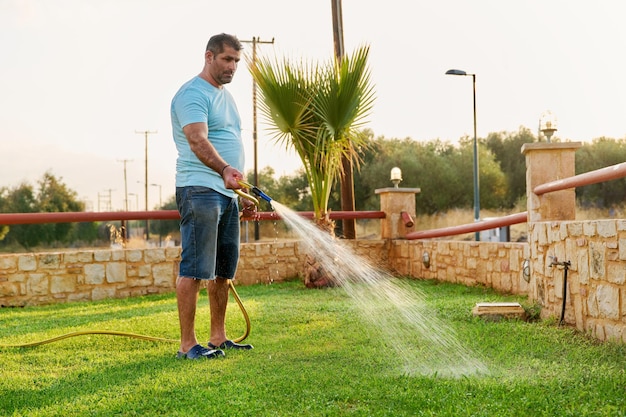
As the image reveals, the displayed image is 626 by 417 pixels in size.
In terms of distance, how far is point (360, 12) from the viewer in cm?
1251

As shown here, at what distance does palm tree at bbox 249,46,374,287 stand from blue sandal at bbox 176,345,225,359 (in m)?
4.32

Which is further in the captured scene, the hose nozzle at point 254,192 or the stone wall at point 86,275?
the stone wall at point 86,275

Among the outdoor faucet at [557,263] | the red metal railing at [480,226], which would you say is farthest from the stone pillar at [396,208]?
the outdoor faucet at [557,263]

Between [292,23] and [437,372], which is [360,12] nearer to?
[292,23]

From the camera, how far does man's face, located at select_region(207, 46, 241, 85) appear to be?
3996 millimetres

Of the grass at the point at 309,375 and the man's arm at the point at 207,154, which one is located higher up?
the man's arm at the point at 207,154

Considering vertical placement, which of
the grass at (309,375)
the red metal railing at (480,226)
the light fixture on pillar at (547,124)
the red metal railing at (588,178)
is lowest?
the grass at (309,375)

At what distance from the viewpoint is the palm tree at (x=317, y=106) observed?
798 centimetres

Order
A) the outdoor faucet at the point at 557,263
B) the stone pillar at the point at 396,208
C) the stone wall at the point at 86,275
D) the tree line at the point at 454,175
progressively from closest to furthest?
the outdoor faucet at the point at 557,263
the stone wall at the point at 86,275
the stone pillar at the point at 396,208
the tree line at the point at 454,175

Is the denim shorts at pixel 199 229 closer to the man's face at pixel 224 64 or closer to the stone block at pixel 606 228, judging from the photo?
the man's face at pixel 224 64

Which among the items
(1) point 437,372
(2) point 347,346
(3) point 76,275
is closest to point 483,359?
(1) point 437,372

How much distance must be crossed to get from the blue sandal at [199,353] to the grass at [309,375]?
0.27ft

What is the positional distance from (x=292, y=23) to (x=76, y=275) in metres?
4.52

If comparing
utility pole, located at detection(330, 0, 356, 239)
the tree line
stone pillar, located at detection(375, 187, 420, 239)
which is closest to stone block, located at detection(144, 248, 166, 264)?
stone pillar, located at detection(375, 187, 420, 239)
